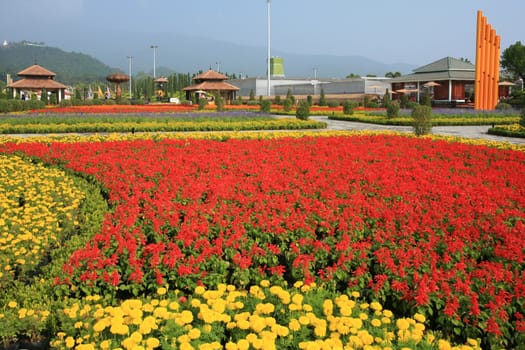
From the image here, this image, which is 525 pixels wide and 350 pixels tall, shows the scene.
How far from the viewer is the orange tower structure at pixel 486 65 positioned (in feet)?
91.9

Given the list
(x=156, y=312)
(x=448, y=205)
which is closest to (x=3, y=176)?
(x=156, y=312)

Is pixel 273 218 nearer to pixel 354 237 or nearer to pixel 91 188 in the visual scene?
pixel 354 237

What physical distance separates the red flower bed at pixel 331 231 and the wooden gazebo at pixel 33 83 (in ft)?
134

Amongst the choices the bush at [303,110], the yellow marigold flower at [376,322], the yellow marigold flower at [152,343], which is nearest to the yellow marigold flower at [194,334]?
the yellow marigold flower at [152,343]

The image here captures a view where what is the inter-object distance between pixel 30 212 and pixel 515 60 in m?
57.8

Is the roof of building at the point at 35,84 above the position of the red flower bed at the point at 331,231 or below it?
above

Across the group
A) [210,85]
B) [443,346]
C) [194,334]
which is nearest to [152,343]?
[194,334]

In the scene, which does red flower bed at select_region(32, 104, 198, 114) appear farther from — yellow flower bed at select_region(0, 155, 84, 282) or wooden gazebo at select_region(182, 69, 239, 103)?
yellow flower bed at select_region(0, 155, 84, 282)

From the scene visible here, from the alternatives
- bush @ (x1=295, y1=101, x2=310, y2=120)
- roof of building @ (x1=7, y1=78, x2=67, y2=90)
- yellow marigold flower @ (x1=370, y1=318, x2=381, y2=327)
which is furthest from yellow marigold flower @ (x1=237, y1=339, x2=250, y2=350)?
roof of building @ (x1=7, y1=78, x2=67, y2=90)

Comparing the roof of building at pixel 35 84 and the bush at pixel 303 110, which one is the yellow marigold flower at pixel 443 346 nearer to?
the bush at pixel 303 110

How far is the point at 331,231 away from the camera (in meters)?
5.14

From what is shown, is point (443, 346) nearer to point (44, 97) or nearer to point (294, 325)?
point (294, 325)

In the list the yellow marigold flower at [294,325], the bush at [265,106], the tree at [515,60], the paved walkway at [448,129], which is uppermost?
the tree at [515,60]

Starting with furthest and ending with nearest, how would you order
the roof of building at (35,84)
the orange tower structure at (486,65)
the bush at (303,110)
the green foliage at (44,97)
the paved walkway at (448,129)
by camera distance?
the roof of building at (35,84)
the green foliage at (44,97)
the orange tower structure at (486,65)
the bush at (303,110)
the paved walkway at (448,129)
